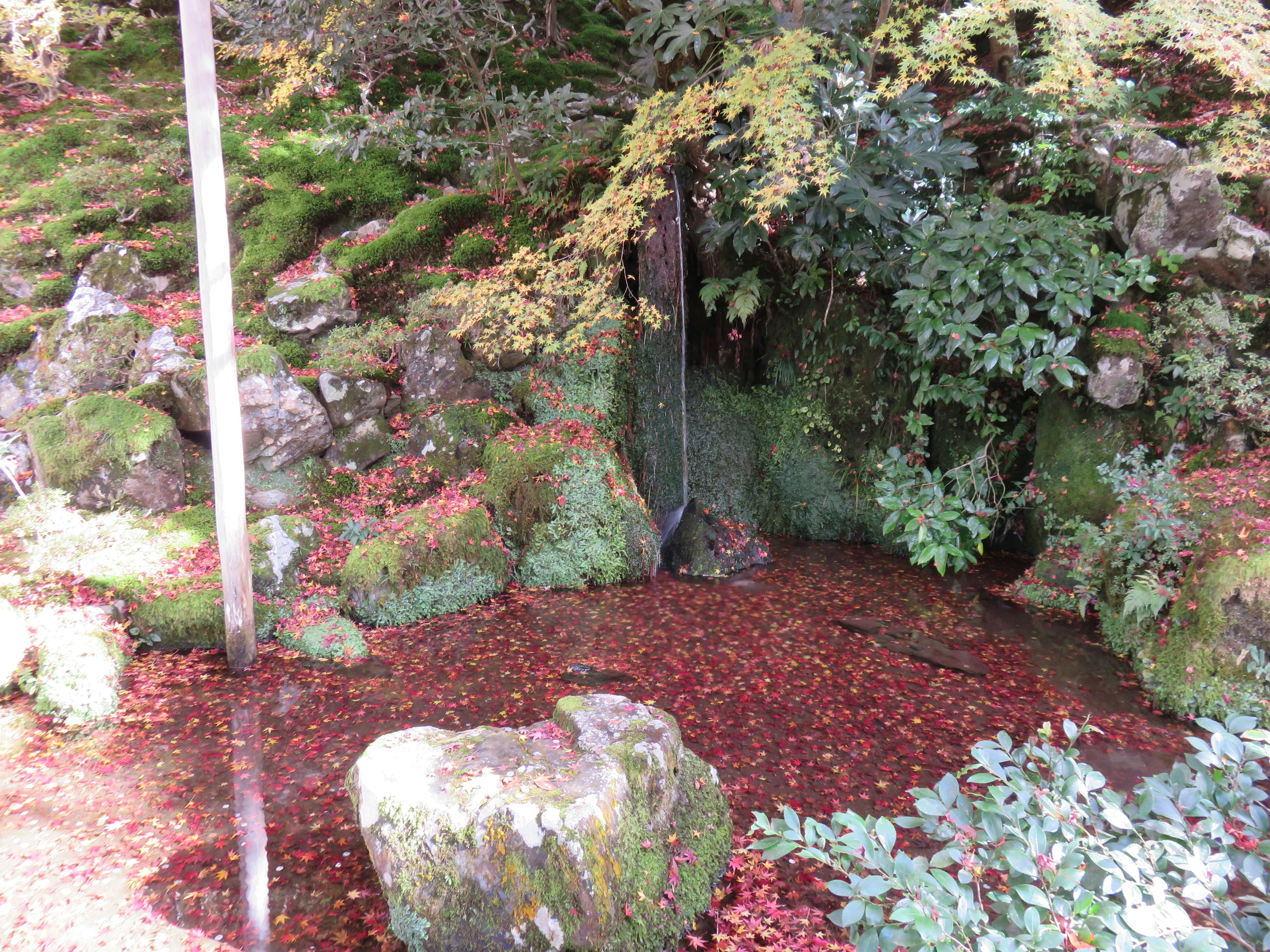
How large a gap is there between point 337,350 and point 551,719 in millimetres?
5884

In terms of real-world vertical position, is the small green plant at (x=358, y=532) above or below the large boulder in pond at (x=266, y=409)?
below

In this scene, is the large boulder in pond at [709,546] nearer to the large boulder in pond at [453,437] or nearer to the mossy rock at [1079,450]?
the large boulder in pond at [453,437]

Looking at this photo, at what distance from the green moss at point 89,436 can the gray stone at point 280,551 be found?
1307 millimetres

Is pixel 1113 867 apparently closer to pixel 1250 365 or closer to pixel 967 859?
pixel 967 859

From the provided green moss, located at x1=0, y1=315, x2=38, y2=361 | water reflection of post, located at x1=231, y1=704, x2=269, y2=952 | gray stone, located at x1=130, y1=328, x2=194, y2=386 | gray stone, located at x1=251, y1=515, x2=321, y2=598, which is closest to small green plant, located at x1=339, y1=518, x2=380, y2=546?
gray stone, located at x1=251, y1=515, x2=321, y2=598

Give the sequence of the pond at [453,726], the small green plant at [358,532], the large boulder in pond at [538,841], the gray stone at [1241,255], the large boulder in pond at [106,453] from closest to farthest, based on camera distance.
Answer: the large boulder in pond at [538,841], the pond at [453,726], the gray stone at [1241,255], the large boulder in pond at [106,453], the small green plant at [358,532]

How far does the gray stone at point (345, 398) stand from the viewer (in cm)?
736

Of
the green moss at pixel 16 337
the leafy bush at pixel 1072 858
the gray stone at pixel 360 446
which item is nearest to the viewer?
the leafy bush at pixel 1072 858

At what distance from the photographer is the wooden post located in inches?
177

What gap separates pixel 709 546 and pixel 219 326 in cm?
513

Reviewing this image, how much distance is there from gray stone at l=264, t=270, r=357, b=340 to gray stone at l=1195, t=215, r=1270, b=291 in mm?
8833

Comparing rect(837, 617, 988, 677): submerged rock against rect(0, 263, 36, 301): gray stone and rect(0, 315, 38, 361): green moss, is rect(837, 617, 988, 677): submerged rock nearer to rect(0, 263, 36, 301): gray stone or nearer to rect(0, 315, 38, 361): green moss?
rect(0, 315, 38, 361): green moss

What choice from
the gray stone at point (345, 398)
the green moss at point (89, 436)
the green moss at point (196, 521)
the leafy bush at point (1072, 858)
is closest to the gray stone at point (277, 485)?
the green moss at point (196, 521)

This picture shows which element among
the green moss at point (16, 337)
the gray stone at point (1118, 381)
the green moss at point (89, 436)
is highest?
the green moss at point (16, 337)
